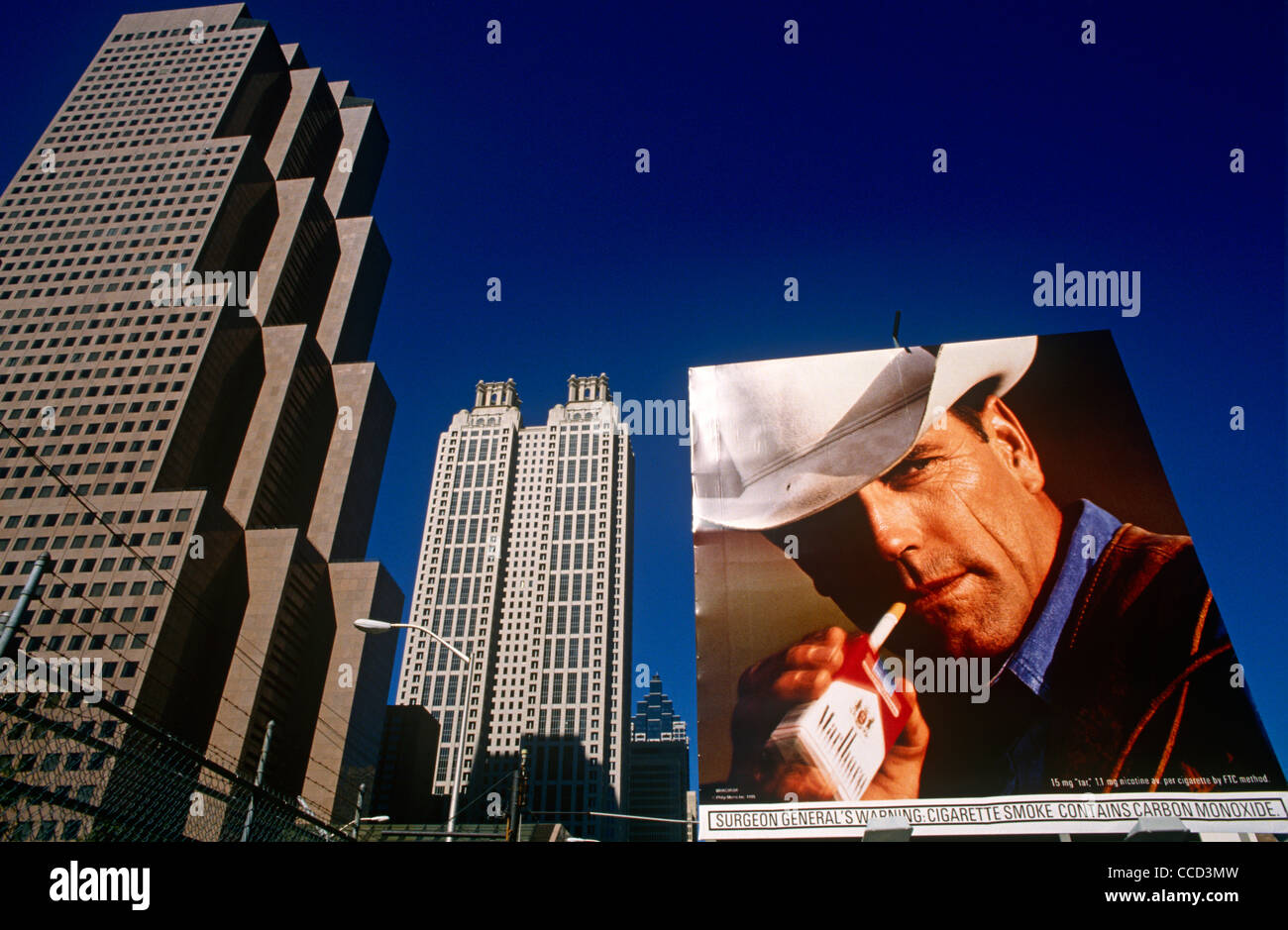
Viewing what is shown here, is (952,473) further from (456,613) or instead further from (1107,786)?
(456,613)

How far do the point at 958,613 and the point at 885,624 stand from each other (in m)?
1.95

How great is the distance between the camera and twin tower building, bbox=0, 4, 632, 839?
233 feet

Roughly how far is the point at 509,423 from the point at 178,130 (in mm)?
69035

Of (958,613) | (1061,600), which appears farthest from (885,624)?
(1061,600)

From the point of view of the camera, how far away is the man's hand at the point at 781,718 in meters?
17.9

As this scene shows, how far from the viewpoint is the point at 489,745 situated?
390 feet

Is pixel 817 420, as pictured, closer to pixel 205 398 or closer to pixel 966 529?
pixel 966 529

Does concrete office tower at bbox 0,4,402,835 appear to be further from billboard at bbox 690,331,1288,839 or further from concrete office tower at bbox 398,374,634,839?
billboard at bbox 690,331,1288,839

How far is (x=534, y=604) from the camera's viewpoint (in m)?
128

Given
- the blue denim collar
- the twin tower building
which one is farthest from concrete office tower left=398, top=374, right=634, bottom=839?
the blue denim collar

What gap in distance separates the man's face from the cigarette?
35 cm

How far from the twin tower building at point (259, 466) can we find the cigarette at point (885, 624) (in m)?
28.0

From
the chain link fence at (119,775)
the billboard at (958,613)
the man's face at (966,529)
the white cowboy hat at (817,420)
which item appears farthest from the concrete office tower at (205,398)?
the man's face at (966,529)
